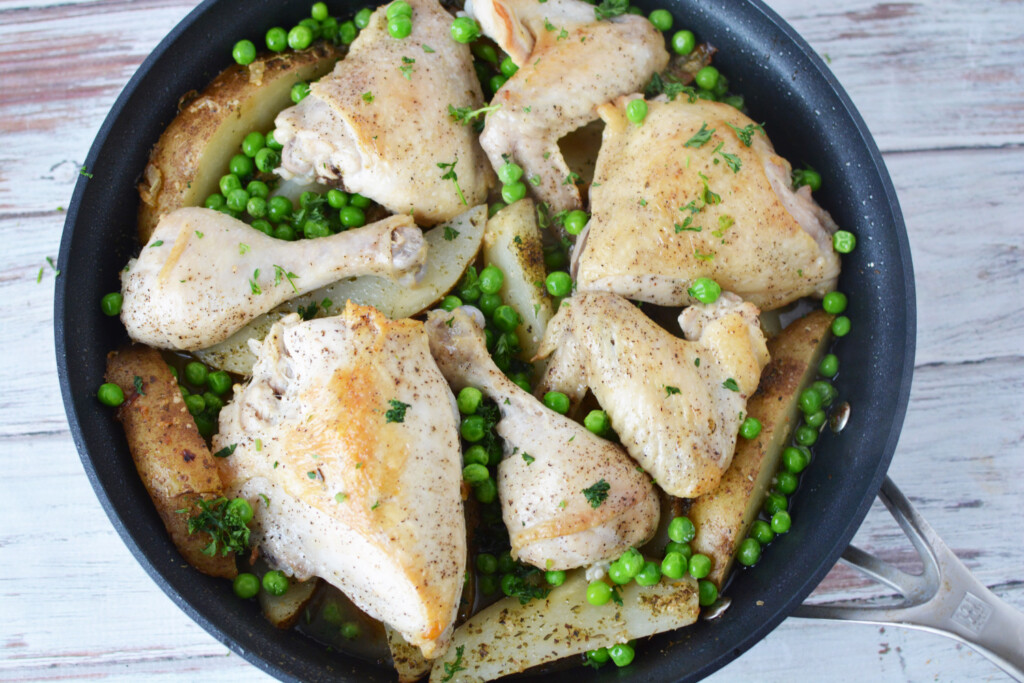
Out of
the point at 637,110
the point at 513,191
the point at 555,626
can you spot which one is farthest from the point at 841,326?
the point at 555,626

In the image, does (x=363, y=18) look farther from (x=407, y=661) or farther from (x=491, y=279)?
(x=407, y=661)

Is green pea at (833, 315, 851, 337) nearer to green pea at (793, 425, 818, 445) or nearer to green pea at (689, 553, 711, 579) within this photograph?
green pea at (793, 425, 818, 445)

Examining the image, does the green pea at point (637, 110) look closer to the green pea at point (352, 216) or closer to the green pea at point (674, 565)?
the green pea at point (352, 216)

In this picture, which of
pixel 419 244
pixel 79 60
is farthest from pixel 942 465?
pixel 79 60

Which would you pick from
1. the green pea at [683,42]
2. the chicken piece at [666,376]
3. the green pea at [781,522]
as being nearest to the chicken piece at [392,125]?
the chicken piece at [666,376]

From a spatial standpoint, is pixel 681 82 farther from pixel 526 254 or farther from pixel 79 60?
pixel 79 60

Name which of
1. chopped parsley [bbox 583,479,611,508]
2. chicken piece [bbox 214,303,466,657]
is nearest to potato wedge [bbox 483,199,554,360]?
chicken piece [bbox 214,303,466,657]

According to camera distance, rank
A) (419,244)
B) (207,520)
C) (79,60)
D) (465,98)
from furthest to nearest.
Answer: (79,60) → (465,98) → (419,244) → (207,520)
